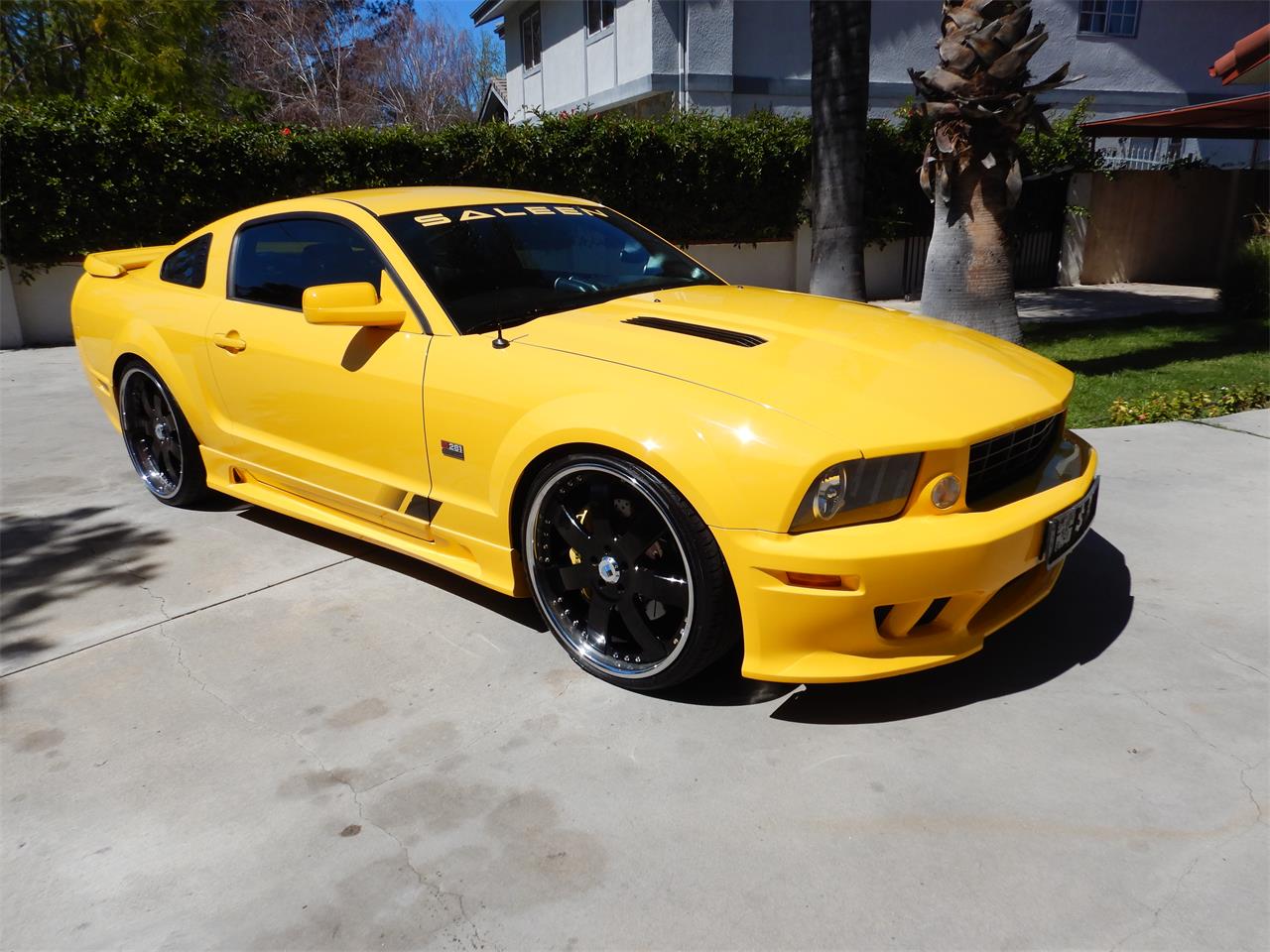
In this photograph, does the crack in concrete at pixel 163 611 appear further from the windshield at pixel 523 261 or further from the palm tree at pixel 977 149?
the palm tree at pixel 977 149

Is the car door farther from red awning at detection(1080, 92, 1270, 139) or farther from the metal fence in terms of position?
the metal fence

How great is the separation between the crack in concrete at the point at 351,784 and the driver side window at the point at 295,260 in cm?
148

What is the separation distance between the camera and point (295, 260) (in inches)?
160

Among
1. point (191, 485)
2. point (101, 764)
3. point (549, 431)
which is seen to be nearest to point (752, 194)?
point (191, 485)

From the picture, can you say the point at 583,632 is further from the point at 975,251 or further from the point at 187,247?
the point at 975,251

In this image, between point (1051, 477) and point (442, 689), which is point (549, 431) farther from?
point (1051, 477)

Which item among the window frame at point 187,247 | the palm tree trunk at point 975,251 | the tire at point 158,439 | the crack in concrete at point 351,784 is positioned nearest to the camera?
the crack in concrete at point 351,784

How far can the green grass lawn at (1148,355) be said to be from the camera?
7.14 metres

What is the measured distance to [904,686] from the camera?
3.06m

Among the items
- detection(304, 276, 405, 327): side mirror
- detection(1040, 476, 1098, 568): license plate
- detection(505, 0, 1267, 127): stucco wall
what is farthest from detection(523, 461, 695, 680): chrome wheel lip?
detection(505, 0, 1267, 127): stucco wall

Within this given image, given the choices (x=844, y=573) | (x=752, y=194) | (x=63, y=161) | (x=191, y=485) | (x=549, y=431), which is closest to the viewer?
(x=844, y=573)

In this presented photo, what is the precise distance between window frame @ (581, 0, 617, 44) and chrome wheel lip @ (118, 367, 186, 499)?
16.5m

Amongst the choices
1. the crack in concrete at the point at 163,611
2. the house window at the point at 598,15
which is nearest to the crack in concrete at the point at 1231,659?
the crack in concrete at the point at 163,611

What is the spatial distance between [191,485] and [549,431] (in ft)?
8.72
